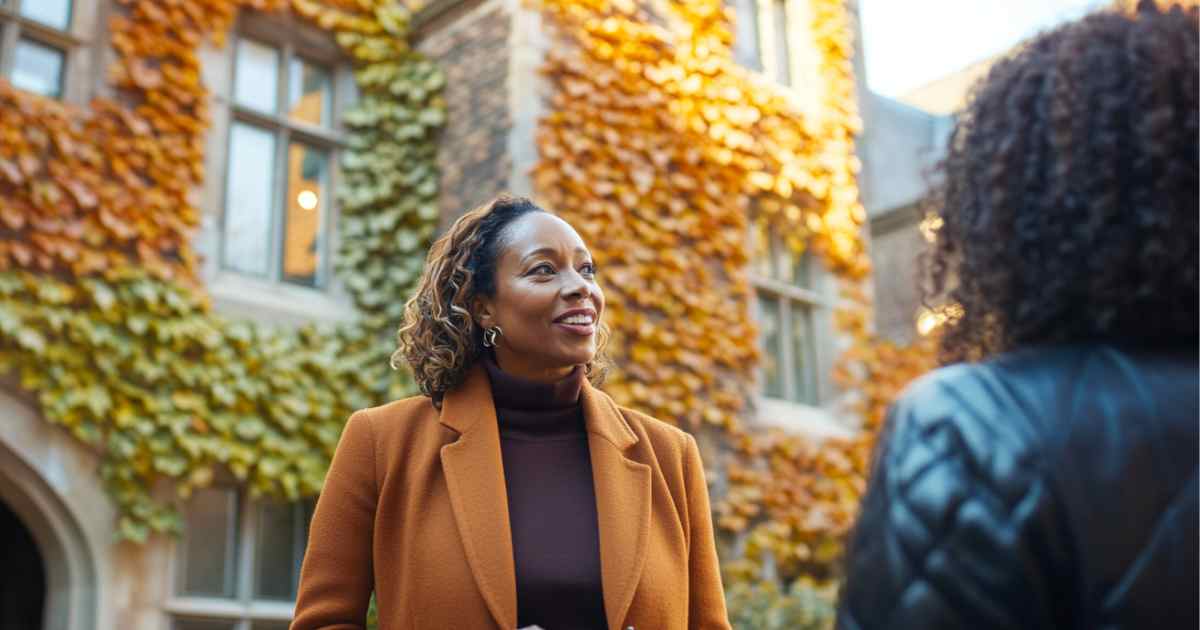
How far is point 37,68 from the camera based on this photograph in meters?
5.66

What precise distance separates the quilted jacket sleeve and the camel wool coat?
3.38 ft

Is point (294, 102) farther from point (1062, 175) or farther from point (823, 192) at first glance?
point (1062, 175)

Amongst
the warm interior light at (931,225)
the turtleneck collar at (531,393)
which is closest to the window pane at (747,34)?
the turtleneck collar at (531,393)

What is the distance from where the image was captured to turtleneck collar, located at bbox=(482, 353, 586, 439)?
2.25 meters

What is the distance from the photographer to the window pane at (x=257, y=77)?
258 inches

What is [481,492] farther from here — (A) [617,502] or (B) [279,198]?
(B) [279,198]

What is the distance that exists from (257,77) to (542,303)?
16.2 feet

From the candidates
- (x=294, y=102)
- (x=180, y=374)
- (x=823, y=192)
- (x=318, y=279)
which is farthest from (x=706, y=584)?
(x=823, y=192)

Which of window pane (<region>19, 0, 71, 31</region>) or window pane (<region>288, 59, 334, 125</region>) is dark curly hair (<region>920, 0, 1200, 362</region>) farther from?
window pane (<region>288, 59, 334, 125</region>)

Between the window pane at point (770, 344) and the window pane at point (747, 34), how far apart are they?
5.63 ft

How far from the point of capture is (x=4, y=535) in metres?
6.25

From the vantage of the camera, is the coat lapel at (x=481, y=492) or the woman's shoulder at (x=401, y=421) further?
the woman's shoulder at (x=401, y=421)

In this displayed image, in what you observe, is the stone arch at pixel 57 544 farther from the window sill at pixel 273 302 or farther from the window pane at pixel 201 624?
the window sill at pixel 273 302

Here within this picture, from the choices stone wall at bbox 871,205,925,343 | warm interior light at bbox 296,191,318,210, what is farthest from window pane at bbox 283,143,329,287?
stone wall at bbox 871,205,925,343
